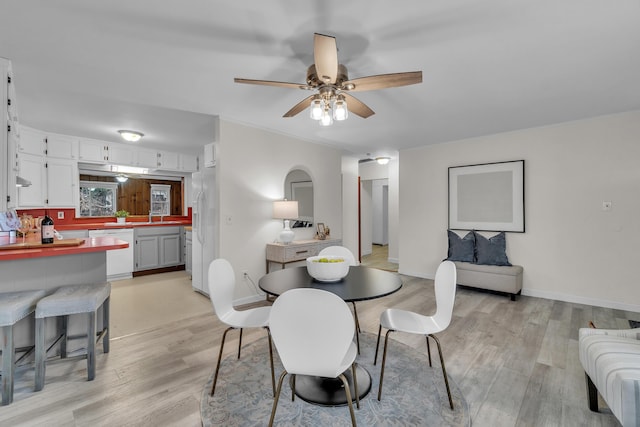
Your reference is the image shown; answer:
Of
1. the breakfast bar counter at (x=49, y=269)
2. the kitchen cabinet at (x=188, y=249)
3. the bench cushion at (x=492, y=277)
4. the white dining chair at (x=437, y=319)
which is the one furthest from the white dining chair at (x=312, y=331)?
the kitchen cabinet at (x=188, y=249)

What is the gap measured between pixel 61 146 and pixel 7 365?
3819 mm

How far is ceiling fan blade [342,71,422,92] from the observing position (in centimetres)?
181

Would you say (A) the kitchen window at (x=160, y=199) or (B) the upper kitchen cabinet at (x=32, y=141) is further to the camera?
(A) the kitchen window at (x=160, y=199)

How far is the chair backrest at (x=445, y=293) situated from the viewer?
1896 mm

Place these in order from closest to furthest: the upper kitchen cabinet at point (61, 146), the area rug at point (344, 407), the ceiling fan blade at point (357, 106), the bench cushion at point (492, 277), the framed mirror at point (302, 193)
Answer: the area rug at point (344, 407)
the ceiling fan blade at point (357, 106)
the bench cushion at point (492, 277)
the upper kitchen cabinet at point (61, 146)
the framed mirror at point (302, 193)

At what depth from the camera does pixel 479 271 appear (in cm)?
407

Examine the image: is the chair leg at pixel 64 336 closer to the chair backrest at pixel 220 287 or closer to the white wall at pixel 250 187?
the chair backrest at pixel 220 287

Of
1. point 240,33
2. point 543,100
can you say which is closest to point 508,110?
point 543,100

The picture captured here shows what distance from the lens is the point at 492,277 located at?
3965 millimetres

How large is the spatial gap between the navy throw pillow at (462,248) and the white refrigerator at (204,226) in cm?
353

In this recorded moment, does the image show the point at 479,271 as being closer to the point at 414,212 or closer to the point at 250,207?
the point at 414,212

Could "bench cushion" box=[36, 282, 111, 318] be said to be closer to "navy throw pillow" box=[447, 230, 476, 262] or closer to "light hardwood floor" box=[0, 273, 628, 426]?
"light hardwood floor" box=[0, 273, 628, 426]

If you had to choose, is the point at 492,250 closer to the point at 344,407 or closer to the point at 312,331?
the point at 344,407

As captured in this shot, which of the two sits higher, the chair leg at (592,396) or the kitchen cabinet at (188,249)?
the kitchen cabinet at (188,249)
